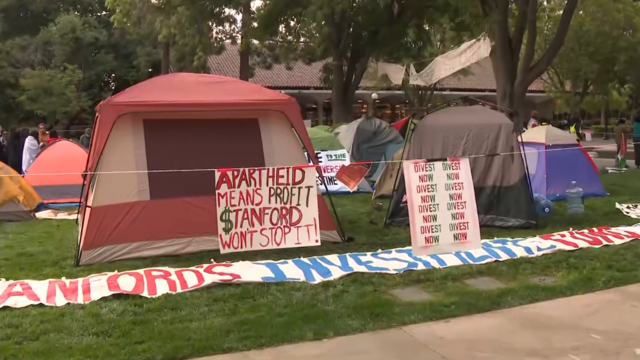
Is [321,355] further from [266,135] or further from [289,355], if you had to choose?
[266,135]

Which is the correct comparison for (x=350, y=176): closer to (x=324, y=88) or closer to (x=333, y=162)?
(x=333, y=162)

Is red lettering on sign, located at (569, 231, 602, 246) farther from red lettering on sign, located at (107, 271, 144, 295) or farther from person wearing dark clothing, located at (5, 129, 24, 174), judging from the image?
person wearing dark clothing, located at (5, 129, 24, 174)

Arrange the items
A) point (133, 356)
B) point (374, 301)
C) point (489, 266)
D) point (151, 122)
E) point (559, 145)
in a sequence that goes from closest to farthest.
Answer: point (133, 356), point (374, 301), point (489, 266), point (151, 122), point (559, 145)

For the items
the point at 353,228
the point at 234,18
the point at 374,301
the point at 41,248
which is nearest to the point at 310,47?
the point at 234,18

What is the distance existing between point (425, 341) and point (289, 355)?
3.34ft

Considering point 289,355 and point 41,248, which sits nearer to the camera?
point 289,355

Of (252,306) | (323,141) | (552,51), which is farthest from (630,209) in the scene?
(252,306)

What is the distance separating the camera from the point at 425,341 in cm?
450

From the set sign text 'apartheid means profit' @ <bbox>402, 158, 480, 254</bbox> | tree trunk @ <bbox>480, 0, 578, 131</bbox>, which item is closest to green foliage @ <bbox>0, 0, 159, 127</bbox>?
tree trunk @ <bbox>480, 0, 578, 131</bbox>

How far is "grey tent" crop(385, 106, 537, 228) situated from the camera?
834 centimetres

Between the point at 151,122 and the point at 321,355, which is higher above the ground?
the point at 151,122

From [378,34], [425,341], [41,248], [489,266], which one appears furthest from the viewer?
[378,34]

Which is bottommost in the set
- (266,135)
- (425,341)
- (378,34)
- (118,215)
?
(425,341)

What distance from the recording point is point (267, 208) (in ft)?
21.8
